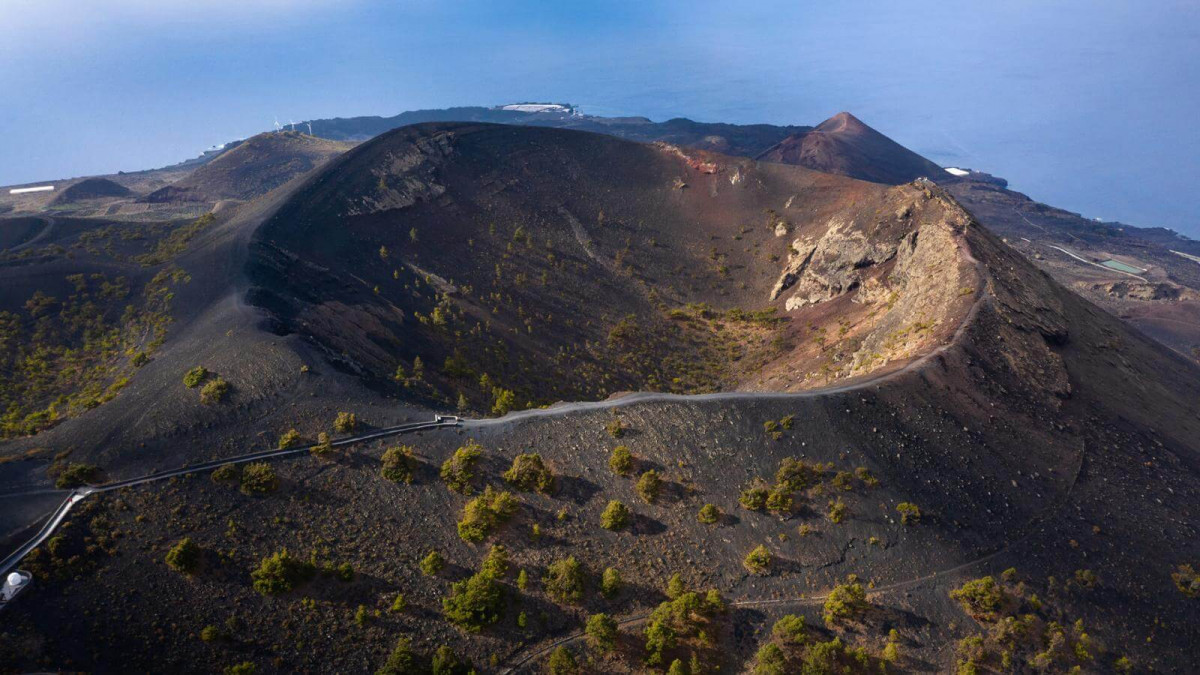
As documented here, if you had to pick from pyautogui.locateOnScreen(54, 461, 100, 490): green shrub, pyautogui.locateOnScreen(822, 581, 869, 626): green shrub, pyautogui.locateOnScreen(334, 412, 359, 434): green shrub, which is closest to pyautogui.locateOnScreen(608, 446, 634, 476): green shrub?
pyautogui.locateOnScreen(822, 581, 869, 626): green shrub

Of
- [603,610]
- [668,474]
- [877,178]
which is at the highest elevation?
[877,178]

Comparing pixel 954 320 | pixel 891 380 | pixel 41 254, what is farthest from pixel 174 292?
pixel 954 320

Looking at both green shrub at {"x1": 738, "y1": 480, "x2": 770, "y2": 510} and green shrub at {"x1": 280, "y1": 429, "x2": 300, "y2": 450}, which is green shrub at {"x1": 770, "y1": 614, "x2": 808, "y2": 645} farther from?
green shrub at {"x1": 280, "y1": 429, "x2": 300, "y2": 450}

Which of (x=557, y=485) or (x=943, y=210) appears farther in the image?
(x=943, y=210)

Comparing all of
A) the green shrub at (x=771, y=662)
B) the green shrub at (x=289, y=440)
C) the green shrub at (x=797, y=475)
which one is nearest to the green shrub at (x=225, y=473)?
the green shrub at (x=289, y=440)

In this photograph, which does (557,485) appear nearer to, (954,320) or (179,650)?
(179,650)

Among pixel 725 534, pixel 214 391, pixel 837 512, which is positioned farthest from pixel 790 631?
pixel 214 391
